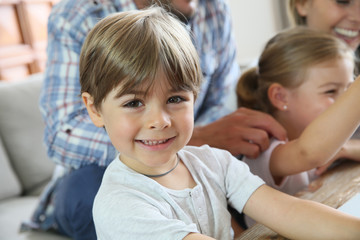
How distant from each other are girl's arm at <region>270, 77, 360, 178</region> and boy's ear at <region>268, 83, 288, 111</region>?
21cm

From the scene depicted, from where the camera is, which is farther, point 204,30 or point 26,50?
point 26,50

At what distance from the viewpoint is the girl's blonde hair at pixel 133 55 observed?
1.89 ft

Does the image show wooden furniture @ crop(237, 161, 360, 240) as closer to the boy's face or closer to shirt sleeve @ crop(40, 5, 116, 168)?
the boy's face

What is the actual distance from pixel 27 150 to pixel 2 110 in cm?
17

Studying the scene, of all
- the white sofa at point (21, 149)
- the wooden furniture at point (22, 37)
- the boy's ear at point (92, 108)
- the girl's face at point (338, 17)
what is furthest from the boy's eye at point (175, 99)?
the wooden furniture at point (22, 37)

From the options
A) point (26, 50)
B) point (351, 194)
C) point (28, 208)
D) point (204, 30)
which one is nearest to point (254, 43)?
point (26, 50)

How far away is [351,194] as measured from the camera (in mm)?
737

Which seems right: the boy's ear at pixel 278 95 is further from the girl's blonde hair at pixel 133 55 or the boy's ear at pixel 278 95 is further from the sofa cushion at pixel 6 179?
the sofa cushion at pixel 6 179

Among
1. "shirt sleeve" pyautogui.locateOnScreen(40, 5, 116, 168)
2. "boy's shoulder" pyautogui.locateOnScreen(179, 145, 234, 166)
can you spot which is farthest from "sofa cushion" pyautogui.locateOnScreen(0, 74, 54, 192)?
"boy's shoulder" pyautogui.locateOnScreen(179, 145, 234, 166)

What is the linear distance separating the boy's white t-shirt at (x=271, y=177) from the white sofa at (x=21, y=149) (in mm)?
897

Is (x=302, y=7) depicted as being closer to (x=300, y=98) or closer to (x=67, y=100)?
(x=300, y=98)

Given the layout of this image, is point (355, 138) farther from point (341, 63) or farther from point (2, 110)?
point (2, 110)

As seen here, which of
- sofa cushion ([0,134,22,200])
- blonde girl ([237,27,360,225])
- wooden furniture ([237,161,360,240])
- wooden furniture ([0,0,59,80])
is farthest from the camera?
wooden furniture ([0,0,59,80])

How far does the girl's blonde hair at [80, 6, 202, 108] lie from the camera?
577 mm
